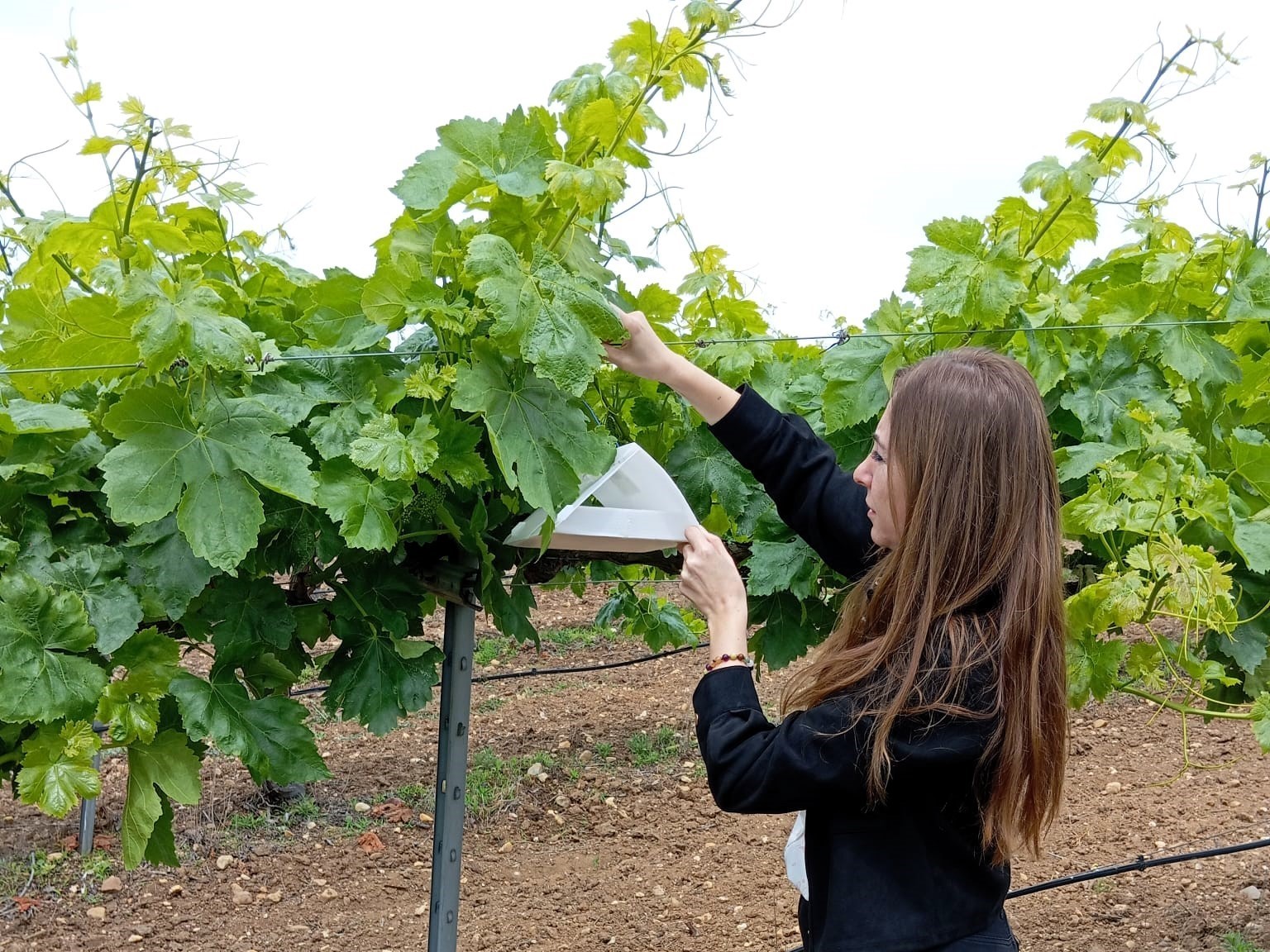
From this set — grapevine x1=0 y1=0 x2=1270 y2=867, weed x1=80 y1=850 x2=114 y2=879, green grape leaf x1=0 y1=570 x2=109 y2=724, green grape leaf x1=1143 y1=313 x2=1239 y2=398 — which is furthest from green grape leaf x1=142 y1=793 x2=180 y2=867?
weed x1=80 y1=850 x2=114 y2=879

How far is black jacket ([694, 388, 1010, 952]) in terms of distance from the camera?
5.28 feet

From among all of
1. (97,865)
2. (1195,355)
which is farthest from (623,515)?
(97,865)

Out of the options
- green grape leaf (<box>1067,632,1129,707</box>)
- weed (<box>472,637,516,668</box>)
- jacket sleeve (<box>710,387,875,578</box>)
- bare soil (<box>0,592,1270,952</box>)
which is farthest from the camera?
weed (<box>472,637,516,668</box>)

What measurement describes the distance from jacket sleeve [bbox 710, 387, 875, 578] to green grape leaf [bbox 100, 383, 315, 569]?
0.80 meters

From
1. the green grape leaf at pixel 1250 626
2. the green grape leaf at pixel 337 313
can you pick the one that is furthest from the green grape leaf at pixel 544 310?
the green grape leaf at pixel 1250 626

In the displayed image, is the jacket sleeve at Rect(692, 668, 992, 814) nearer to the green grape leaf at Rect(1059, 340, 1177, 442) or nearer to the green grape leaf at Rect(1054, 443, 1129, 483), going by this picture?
the green grape leaf at Rect(1054, 443, 1129, 483)

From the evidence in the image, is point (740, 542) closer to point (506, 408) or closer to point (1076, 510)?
point (1076, 510)

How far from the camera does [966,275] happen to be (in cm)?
218

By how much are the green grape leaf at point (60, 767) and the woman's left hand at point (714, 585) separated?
89 cm

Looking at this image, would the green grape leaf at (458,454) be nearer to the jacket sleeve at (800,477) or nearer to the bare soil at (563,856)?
the jacket sleeve at (800,477)

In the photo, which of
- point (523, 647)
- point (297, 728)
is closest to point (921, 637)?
point (297, 728)

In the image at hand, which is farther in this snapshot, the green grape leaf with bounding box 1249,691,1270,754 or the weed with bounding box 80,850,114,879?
the weed with bounding box 80,850,114,879

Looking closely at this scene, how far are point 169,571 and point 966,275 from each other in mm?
1458

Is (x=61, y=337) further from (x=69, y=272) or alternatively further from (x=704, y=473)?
(x=704, y=473)
